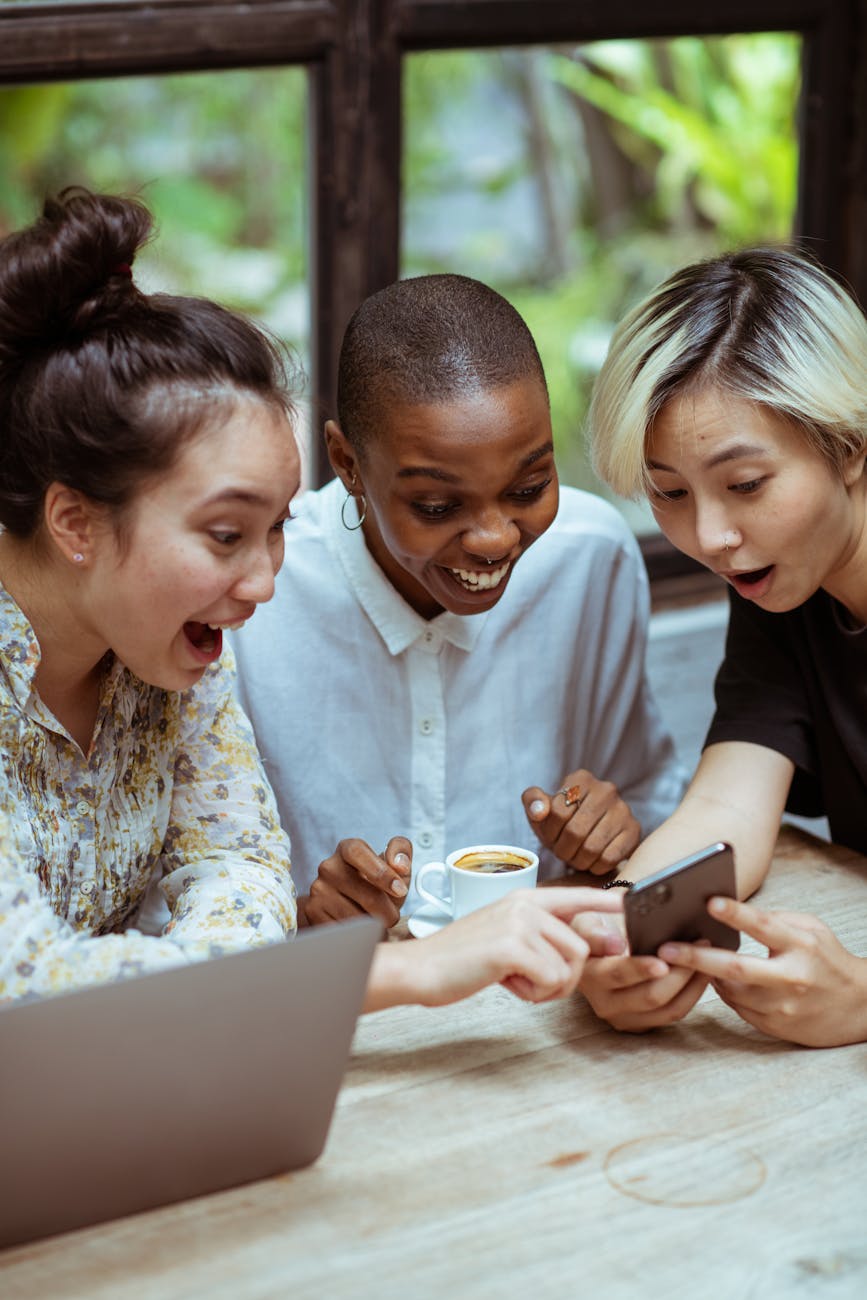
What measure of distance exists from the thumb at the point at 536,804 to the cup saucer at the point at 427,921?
0.62ft

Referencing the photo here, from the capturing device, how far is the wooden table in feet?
3.20

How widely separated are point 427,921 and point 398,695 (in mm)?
407

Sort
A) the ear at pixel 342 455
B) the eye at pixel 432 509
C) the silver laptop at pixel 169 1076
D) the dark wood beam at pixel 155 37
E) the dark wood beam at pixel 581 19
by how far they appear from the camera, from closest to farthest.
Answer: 1. the silver laptop at pixel 169 1076
2. the eye at pixel 432 509
3. the ear at pixel 342 455
4. the dark wood beam at pixel 155 37
5. the dark wood beam at pixel 581 19

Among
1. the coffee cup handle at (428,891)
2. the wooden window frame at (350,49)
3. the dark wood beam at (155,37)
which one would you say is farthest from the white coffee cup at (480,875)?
the dark wood beam at (155,37)

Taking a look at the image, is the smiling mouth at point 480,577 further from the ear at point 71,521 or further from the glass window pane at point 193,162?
the glass window pane at point 193,162

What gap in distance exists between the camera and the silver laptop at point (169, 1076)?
3.09ft

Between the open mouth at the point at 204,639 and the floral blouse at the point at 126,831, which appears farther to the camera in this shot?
the open mouth at the point at 204,639

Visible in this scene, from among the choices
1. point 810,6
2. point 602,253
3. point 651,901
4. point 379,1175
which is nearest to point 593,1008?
point 651,901

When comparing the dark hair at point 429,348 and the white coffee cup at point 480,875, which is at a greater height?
the dark hair at point 429,348

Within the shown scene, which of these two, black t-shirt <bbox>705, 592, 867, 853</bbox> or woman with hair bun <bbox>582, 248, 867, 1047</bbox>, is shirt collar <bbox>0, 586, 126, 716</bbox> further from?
black t-shirt <bbox>705, 592, 867, 853</bbox>

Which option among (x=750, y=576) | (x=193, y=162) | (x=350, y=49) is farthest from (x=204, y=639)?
(x=193, y=162)

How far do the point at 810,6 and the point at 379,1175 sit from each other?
2312 mm

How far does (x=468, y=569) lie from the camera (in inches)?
62.6

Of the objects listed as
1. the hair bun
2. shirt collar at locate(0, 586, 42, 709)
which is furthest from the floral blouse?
the hair bun
